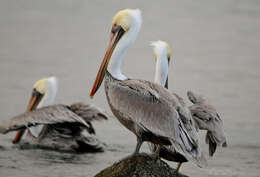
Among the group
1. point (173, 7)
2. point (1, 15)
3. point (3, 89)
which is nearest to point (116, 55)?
point (3, 89)

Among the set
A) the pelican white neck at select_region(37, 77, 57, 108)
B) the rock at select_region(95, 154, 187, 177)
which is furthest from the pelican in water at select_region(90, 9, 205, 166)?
the pelican white neck at select_region(37, 77, 57, 108)

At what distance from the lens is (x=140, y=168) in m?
5.52

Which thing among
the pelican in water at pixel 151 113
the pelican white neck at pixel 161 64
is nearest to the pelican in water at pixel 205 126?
the pelican in water at pixel 151 113

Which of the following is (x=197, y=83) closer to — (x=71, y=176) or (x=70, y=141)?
(x=70, y=141)

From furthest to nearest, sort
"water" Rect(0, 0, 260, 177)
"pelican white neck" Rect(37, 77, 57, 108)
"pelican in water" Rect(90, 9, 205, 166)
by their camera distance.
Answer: "pelican white neck" Rect(37, 77, 57, 108) < "water" Rect(0, 0, 260, 177) < "pelican in water" Rect(90, 9, 205, 166)

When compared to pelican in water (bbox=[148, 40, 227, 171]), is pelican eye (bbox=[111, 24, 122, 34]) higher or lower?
higher

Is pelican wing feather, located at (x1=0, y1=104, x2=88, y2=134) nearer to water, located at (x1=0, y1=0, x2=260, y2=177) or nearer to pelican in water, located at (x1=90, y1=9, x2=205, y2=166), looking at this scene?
water, located at (x1=0, y1=0, x2=260, y2=177)

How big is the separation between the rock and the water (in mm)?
1710

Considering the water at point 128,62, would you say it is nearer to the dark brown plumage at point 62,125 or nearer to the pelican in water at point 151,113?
the dark brown plumage at point 62,125

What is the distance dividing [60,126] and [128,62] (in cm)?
566

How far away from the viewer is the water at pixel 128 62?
27.0 ft

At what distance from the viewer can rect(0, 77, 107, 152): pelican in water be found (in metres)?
8.29

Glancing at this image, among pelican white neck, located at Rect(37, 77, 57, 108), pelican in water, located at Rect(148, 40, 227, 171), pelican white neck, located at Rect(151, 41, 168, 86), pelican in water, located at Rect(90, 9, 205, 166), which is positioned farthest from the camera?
pelican white neck, located at Rect(37, 77, 57, 108)

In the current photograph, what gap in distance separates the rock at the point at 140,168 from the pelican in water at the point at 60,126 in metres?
2.76
